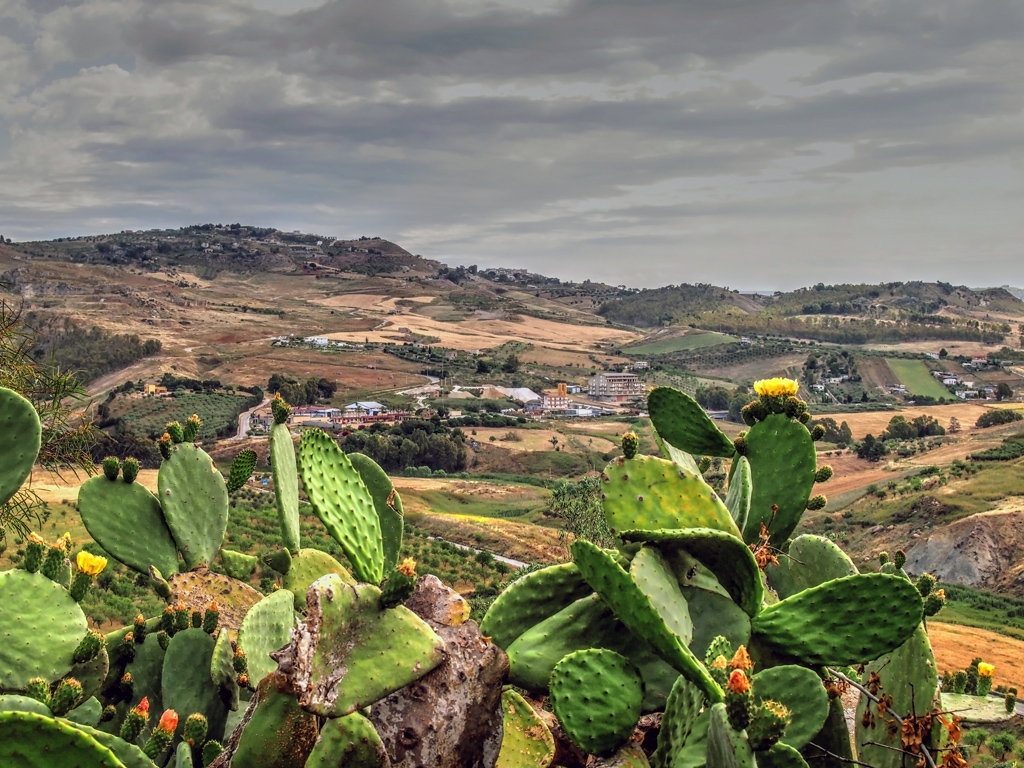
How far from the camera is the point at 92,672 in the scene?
2.94 metres

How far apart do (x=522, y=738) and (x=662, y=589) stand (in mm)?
542

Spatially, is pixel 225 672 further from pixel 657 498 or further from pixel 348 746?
pixel 657 498

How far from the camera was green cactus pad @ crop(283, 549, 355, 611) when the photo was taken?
11.3 ft

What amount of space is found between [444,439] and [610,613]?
61042 mm

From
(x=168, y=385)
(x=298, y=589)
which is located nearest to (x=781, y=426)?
(x=298, y=589)

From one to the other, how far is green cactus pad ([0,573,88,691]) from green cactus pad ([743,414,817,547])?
2.26 metres

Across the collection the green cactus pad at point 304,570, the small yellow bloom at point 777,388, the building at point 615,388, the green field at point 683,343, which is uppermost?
the small yellow bloom at point 777,388

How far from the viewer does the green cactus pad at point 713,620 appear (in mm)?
2588

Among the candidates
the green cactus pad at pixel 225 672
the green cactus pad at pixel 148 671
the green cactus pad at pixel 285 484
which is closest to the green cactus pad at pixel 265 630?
the green cactus pad at pixel 225 672

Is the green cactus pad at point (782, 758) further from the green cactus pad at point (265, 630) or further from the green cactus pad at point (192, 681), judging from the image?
the green cactus pad at point (192, 681)

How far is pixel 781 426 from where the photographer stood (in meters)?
3.23

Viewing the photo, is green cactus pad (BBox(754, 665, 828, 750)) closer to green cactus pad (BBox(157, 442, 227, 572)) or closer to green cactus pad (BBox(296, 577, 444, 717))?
A: green cactus pad (BBox(296, 577, 444, 717))

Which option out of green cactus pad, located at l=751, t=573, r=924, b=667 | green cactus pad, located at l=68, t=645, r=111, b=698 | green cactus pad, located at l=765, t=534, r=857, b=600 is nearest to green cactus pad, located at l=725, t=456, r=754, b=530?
green cactus pad, located at l=765, t=534, r=857, b=600

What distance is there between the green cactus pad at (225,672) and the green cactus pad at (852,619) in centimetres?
176
